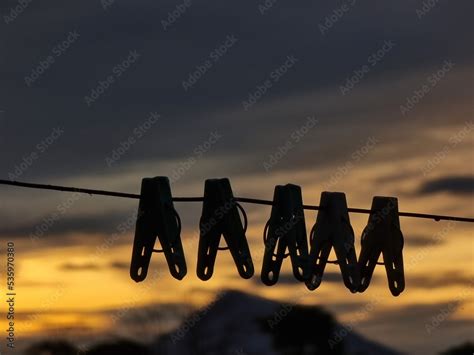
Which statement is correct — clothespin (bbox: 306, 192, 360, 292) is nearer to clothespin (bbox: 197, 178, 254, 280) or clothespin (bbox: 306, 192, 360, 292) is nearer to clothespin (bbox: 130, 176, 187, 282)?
clothespin (bbox: 197, 178, 254, 280)

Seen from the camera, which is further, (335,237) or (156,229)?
(335,237)

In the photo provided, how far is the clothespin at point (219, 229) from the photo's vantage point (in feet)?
51.3

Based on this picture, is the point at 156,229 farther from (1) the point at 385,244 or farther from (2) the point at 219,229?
(1) the point at 385,244

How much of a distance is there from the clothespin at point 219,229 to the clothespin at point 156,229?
1.64ft

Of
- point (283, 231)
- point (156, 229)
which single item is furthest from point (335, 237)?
point (156, 229)

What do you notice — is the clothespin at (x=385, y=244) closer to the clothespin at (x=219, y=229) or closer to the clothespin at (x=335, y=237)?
the clothespin at (x=335, y=237)

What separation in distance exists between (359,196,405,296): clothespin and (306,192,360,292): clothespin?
1.90 ft

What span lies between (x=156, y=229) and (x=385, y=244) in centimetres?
332

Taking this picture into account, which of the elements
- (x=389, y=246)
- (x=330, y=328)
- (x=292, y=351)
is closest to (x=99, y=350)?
(x=330, y=328)

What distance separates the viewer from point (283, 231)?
16078mm

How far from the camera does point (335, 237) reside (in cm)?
1661

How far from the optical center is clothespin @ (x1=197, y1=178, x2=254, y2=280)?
1562 cm

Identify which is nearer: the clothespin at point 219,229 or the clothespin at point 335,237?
the clothespin at point 219,229

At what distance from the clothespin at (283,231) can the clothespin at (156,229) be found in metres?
1.26
